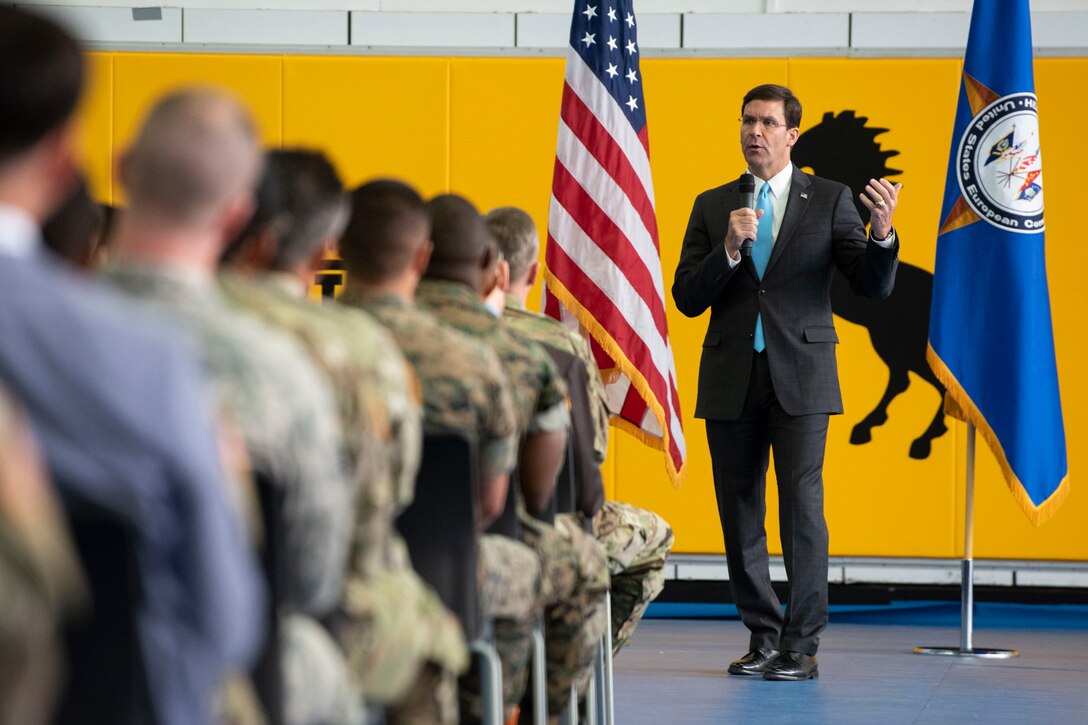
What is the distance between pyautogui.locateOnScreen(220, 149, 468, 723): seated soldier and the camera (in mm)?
1913

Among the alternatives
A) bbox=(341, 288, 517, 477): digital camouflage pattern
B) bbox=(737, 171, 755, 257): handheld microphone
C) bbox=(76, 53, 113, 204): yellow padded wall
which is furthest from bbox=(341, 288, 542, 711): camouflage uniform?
bbox=(76, 53, 113, 204): yellow padded wall

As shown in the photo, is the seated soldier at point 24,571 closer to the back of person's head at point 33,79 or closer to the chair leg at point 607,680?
the back of person's head at point 33,79

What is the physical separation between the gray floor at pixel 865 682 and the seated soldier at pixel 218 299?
8.69ft

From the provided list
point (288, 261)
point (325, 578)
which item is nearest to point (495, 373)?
point (288, 261)

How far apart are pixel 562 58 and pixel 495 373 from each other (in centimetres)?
463

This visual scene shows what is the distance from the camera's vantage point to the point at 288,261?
2.03 m

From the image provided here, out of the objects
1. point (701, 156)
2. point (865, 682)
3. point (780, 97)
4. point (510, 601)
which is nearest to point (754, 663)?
point (865, 682)

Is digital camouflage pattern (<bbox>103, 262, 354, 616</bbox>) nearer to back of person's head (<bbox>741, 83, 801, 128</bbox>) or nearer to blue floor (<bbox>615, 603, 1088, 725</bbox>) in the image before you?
blue floor (<bbox>615, 603, 1088, 725</bbox>)

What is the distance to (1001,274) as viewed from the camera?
538cm

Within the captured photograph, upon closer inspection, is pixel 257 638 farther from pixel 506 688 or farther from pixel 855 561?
pixel 855 561

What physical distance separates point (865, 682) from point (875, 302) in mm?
2264

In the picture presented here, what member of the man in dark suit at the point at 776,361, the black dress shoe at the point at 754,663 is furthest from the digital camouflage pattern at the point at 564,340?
the black dress shoe at the point at 754,663

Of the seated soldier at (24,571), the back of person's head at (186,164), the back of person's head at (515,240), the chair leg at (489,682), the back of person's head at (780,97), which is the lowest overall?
the chair leg at (489,682)

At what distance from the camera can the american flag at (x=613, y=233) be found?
521 centimetres
